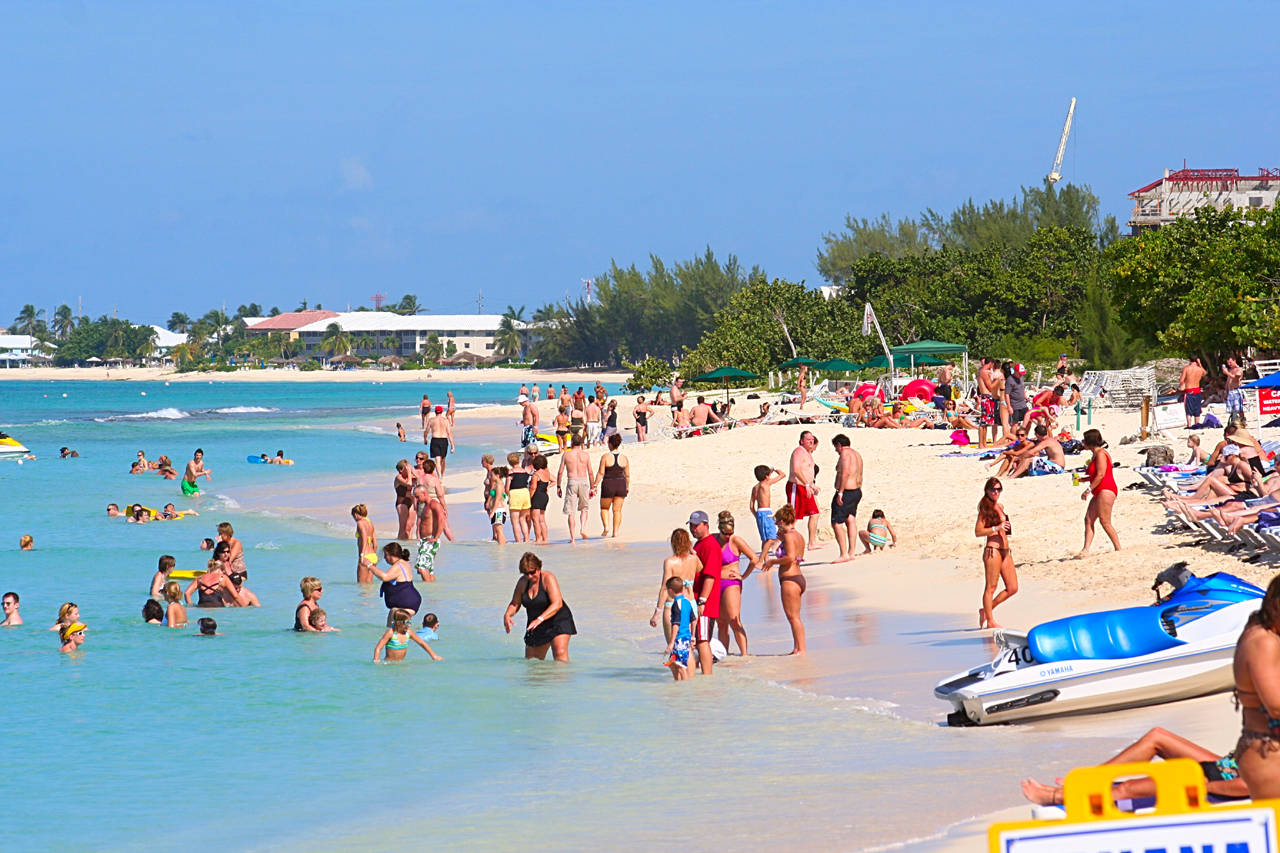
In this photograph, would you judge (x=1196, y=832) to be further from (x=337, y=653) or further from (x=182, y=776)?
(x=337, y=653)

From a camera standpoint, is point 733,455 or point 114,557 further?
point 733,455

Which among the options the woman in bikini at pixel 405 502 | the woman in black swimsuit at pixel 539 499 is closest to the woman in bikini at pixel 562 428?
the woman in bikini at pixel 405 502

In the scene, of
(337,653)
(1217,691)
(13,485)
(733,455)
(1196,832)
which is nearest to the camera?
(1196,832)

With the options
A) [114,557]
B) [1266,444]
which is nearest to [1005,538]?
[1266,444]

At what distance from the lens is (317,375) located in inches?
5497

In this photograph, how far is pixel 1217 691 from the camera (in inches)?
328

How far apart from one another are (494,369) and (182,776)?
128m

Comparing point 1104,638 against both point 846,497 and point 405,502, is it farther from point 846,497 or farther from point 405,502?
point 405,502

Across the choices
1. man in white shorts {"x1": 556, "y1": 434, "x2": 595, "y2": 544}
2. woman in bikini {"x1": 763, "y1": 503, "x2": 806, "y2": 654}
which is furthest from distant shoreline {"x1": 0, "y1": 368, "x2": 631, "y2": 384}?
woman in bikini {"x1": 763, "y1": 503, "x2": 806, "y2": 654}

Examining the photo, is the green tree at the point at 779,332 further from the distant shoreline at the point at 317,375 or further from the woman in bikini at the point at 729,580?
the distant shoreline at the point at 317,375

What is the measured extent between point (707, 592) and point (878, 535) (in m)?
6.05

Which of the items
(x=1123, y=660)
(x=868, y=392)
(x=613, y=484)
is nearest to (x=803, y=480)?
(x=613, y=484)

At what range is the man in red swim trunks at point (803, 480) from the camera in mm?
15758

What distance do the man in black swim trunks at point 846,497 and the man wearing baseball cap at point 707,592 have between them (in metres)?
4.81
